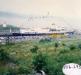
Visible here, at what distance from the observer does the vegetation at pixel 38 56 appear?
230 cm

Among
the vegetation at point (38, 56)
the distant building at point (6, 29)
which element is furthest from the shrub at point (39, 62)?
the distant building at point (6, 29)

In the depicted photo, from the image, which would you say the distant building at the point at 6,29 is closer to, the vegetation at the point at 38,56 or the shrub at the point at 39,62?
the vegetation at the point at 38,56

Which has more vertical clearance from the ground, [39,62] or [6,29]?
[6,29]

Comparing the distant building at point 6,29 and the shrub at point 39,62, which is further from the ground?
the distant building at point 6,29

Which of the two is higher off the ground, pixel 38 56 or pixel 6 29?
pixel 6 29

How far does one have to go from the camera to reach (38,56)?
2.37 m

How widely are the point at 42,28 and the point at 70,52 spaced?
406mm

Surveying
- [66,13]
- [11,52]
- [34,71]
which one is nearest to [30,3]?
[66,13]

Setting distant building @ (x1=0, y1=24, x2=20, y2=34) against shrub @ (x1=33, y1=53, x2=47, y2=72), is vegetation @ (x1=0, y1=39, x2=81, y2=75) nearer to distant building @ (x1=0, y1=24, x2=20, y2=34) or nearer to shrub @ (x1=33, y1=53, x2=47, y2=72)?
shrub @ (x1=33, y1=53, x2=47, y2=72)

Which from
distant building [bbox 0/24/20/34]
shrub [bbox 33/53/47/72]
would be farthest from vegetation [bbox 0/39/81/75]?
distant building [bbox 0/24/20/34]

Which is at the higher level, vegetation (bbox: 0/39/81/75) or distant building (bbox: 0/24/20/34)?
distant building (bbox: 0/24/20/34)

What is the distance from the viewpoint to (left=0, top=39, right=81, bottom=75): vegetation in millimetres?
2299

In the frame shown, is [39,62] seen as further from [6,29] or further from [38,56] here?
[6,29]

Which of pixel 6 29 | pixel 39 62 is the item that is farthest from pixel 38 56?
pixel 6 29
